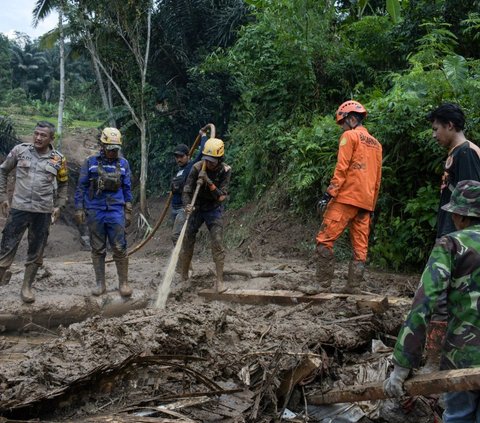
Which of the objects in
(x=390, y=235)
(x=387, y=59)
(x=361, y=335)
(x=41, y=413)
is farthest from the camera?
(x=387, y=59)

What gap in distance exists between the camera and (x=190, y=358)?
167 inches

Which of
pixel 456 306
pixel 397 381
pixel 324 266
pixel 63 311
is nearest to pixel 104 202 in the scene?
pixel 63 311

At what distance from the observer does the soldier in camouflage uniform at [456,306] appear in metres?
2.85

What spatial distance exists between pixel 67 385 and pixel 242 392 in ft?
4.01

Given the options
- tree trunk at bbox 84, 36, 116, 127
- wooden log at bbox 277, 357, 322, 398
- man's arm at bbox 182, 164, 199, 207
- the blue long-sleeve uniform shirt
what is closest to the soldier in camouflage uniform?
wooden log at bbox 277, 357, 322, 398

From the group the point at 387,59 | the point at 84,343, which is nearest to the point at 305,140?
the point at 387,59

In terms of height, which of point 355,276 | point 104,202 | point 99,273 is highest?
point 104,202

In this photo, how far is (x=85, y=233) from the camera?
1859cm

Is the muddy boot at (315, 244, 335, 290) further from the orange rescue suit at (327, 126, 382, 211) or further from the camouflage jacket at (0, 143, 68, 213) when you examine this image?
the camouflage jacket at (0, 143, 68, 213)

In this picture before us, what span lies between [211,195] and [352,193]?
2.04 meters

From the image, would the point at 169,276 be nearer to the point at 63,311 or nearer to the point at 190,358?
the point at 63,311

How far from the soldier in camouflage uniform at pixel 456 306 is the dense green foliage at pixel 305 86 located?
1131mm

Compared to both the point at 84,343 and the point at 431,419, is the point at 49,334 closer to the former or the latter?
the point at 84,343

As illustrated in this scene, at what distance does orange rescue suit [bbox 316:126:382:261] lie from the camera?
6496 mm
